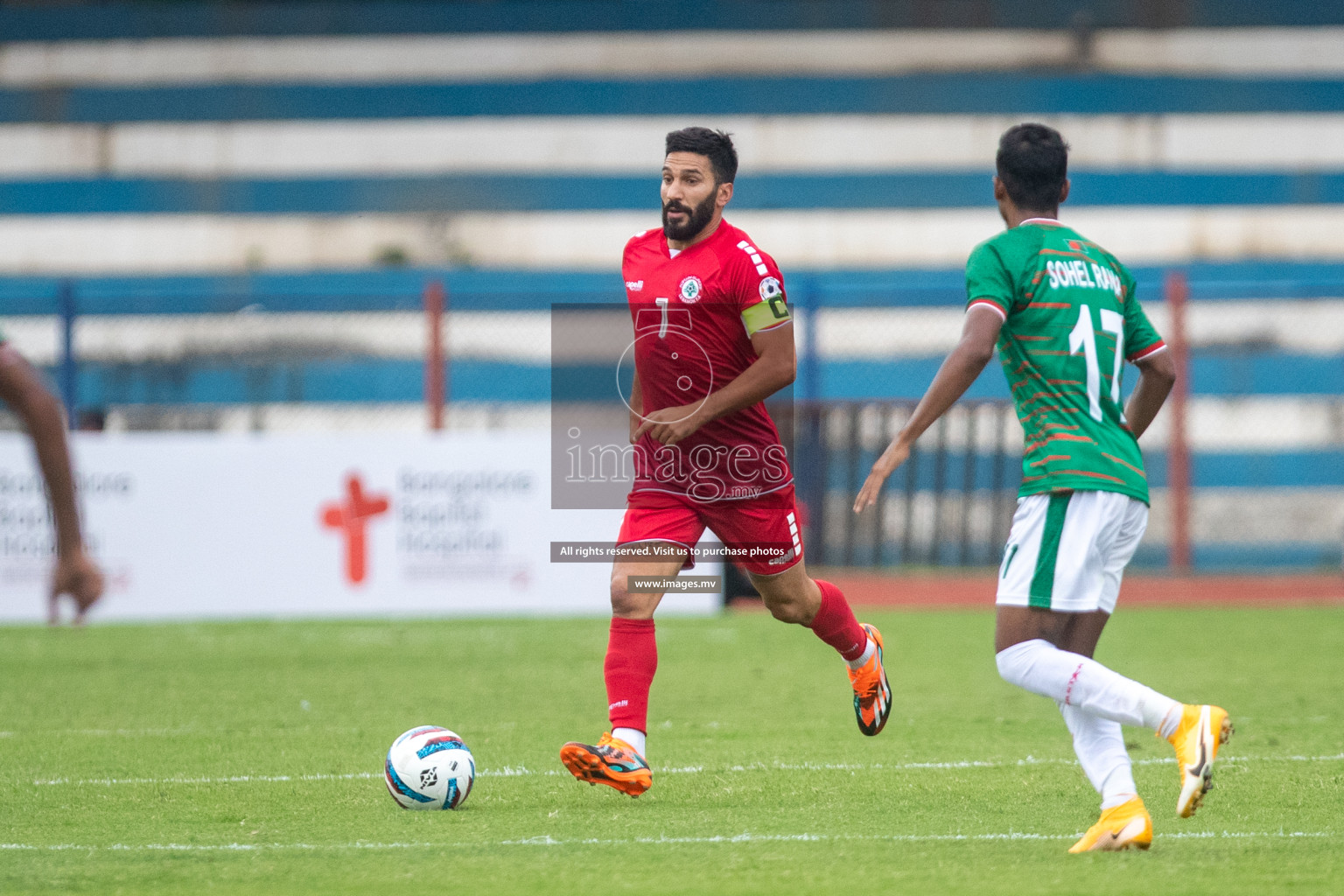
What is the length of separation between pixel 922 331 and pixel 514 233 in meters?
5.46

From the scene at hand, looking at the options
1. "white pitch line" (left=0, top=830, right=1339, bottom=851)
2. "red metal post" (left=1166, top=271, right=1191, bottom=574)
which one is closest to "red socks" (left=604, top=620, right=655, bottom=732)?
"white pitch line" (left=0, top=830, right=1339, bottom=851)

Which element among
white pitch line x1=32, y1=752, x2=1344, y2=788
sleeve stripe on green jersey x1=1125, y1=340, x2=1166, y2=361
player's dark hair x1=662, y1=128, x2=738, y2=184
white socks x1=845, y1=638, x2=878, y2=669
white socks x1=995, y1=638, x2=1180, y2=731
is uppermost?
player's dark hair x1=662, y1=128, x2=738, y2=184

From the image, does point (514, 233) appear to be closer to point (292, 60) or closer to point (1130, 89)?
point (292, 60)

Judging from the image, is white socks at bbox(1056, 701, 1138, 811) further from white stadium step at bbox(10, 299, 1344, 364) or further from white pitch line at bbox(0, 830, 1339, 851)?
white stadium step at bbox(10, 299, 1344, 364)

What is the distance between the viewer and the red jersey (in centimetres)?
532

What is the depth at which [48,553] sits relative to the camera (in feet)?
38.2

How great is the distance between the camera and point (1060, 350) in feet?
14.1

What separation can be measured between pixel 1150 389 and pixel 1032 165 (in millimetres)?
766

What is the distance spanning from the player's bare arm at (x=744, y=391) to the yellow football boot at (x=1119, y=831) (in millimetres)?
1749

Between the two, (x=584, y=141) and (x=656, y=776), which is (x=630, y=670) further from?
(x=584, y=141)

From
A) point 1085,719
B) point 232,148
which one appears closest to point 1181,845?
point 1085,719

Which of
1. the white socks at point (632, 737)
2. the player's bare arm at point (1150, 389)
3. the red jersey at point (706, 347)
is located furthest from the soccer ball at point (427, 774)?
the player's bare arm at point (1150, 389)

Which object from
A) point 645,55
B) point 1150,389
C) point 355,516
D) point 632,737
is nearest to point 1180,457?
point 355,516

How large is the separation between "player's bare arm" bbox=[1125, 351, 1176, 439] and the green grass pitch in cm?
116
